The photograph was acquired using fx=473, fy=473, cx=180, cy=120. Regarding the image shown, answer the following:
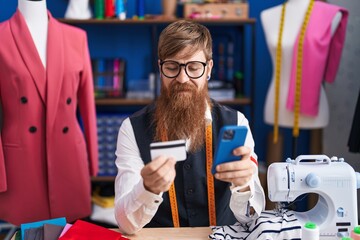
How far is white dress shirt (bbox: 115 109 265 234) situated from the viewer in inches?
60.8

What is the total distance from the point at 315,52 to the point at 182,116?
159 centimetres

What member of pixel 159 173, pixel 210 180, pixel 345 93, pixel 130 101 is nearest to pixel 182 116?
pixel 210 180

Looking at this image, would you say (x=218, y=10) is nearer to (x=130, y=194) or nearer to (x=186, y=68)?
(x=186, y=68)

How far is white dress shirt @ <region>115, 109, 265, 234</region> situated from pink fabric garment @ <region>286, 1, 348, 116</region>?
1366mm

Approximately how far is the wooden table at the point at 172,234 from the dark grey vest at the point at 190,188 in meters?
0.17

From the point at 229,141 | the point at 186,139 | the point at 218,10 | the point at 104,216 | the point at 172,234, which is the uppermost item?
the point at 218,10

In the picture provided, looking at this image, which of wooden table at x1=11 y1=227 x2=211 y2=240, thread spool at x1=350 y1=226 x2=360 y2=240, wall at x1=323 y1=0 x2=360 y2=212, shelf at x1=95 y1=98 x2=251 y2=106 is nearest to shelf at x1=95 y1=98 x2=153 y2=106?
shelf at x1=95 y1=98 x2=251 y2=106

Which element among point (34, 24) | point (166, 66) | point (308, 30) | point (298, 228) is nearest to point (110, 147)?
point (34, 24)

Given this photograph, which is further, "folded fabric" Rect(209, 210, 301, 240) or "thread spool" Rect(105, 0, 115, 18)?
"thread spool" Rect(105, 0, 115, 18)

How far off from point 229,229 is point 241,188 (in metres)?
0.17

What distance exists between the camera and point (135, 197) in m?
1.55

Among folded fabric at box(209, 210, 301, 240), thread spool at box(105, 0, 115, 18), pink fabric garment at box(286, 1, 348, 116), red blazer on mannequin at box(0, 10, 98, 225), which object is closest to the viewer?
folded fabric at box(209, 210, 301, 240)

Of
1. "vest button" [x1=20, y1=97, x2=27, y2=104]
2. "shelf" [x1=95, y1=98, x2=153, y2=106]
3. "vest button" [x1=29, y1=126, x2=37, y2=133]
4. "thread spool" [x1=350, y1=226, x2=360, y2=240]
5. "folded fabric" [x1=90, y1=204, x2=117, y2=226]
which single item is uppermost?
"vest button" [x1=20, y1=97, x2=27, y2=104]

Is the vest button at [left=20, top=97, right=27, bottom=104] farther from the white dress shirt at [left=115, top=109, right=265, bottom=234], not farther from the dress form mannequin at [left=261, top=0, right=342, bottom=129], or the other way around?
the dress form mannequin at [left=261, top=0, right=342, bottom=129]
